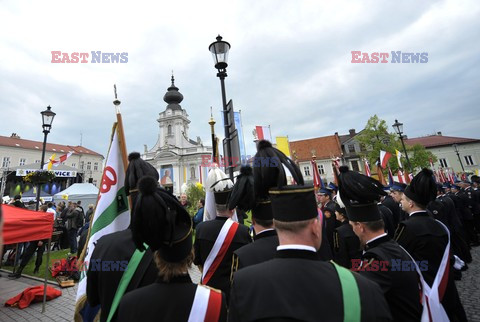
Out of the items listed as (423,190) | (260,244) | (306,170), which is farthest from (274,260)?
(306,170)

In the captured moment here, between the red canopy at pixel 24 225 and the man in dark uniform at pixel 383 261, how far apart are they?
6153 millimetres

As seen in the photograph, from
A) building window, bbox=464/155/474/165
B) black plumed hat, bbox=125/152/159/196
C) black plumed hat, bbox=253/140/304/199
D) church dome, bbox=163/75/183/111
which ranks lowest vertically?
black plumed hat, bbox=253/140/304/199

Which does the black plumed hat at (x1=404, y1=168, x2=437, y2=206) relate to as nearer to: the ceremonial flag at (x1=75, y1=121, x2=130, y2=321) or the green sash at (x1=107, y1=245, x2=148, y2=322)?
the green sash at (x1=107, y1=245, x2=148, y2=322)

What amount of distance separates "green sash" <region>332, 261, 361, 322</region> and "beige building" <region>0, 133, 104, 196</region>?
47863 mm

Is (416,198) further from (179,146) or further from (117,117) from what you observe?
(179,146)

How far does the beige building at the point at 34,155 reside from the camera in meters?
52.2

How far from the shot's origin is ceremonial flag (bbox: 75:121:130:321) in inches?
117

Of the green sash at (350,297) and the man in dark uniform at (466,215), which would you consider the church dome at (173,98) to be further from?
the green sash at (350,297)

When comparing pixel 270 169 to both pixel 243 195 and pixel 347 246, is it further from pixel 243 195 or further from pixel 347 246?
pixel 347 246

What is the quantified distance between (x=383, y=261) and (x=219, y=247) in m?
1.99

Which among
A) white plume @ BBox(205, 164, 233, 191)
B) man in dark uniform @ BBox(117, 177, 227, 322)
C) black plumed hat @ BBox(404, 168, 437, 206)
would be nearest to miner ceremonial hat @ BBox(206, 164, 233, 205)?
white plume @ BBox(205, 164, 233, 191)

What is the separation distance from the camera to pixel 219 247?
11.2ft

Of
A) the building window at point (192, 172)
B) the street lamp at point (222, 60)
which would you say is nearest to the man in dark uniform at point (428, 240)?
the street lamp at point (222, 60)

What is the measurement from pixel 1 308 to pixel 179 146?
61891mm
